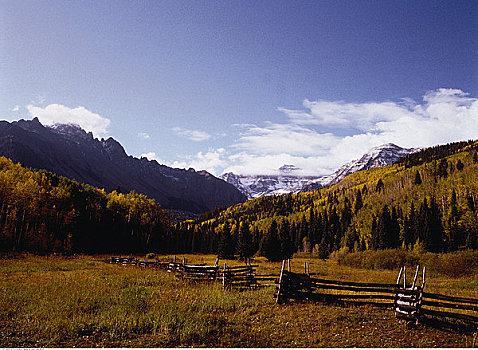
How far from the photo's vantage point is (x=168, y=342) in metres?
10.5

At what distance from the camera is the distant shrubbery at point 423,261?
144ft

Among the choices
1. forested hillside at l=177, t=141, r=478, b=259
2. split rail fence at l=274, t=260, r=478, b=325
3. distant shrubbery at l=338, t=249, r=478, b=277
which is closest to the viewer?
split rail fence at l=274, t=260, r=478, b=325

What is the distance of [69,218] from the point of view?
62.5 meters

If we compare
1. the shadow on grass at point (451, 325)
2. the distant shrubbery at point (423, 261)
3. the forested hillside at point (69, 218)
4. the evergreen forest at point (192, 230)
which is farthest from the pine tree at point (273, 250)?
the shadow on grass at point (451, 325)

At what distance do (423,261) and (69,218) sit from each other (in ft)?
241

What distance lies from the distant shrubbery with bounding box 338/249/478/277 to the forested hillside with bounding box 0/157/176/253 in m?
60.8

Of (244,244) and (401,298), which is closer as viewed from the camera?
(401,298)

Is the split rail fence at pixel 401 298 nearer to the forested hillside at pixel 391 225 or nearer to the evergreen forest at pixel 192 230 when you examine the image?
the evergreen forest at pixel 192 230

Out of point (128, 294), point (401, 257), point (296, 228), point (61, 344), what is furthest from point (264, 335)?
point (296, 228)

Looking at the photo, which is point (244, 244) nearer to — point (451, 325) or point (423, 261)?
point (423, 261)

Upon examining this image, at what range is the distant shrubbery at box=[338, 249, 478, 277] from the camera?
144 feet

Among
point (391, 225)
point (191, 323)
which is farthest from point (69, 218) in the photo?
point (391, 225)

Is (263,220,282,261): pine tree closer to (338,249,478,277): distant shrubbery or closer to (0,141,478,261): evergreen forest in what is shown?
(0,141,478,261): evergreen forest

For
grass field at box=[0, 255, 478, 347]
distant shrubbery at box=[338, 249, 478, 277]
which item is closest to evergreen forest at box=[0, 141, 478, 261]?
distant shrubbery at box=[338, 249, 478, 277]
